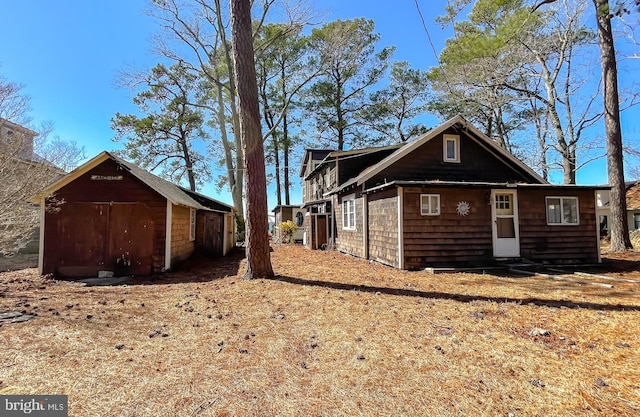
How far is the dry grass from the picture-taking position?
8.52 feet

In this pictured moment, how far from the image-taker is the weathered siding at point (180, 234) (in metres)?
10.5

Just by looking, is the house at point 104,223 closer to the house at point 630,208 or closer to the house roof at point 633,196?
the house at point 630,208

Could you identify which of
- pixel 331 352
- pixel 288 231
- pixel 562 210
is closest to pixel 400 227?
pixel 562 210

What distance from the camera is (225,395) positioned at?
107 inches

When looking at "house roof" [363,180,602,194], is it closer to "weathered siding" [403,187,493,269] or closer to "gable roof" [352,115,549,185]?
"weathered siding" [403,187,493,269]

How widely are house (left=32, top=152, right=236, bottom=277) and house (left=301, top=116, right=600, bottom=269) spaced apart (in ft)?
22.4

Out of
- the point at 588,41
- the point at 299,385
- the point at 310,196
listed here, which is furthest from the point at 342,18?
the point at 299,385

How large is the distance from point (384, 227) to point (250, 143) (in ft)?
17.9

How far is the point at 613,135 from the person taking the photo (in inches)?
503

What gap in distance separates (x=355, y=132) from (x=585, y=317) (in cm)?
2445

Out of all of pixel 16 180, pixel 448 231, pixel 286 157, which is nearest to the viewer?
pixel 16 180

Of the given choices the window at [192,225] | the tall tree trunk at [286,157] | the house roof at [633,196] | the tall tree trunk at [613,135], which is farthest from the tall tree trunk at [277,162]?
the house roof at [633,196]

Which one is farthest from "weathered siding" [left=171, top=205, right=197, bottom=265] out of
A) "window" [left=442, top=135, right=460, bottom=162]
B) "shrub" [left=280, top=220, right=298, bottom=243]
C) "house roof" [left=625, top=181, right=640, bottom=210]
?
"house roof" [left=625, top=181, right=640, bottom=210]

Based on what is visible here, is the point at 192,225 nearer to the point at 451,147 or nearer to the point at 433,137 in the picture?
the point at 433,137
